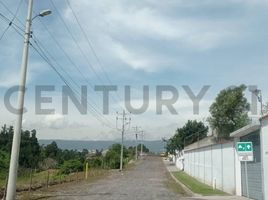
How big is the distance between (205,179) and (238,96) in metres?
15.6

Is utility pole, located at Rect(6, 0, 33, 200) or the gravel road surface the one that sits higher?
utility pole, located at Rect(6, 0, 33, 200)

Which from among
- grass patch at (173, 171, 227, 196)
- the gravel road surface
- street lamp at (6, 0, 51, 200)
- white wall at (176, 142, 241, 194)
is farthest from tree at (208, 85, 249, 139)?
street lamp at (6, 0, 51, 200)

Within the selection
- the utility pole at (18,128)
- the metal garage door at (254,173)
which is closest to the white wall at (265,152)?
the metal garage door at (254,173)

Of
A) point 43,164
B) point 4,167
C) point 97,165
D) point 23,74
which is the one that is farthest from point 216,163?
point 97,165

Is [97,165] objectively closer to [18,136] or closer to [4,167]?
[4,167]

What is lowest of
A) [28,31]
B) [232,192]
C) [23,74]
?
[232,192]

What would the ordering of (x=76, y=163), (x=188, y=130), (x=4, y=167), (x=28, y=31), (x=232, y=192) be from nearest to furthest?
1. (x=28, y=31)
2. (x=232, y=192)
3. (x=4, y=167)
4. (x=76, y=163)
5. (x=188, y=130)

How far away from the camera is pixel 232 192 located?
30.1 m

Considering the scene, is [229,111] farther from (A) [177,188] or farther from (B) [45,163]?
(B) [45,163]

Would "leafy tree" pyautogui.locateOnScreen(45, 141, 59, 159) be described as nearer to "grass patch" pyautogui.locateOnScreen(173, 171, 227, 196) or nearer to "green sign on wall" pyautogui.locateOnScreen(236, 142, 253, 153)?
"grass patch" pyautogui.locateOnScreen(173, 171, 227, 196)

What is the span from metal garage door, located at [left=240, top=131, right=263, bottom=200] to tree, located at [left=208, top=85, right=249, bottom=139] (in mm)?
29648

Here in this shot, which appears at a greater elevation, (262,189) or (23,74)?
(23,74)

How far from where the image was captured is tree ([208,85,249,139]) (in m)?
56.8

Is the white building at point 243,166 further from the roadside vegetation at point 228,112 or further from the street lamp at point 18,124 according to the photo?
the roadside vegetation at point 228,112
